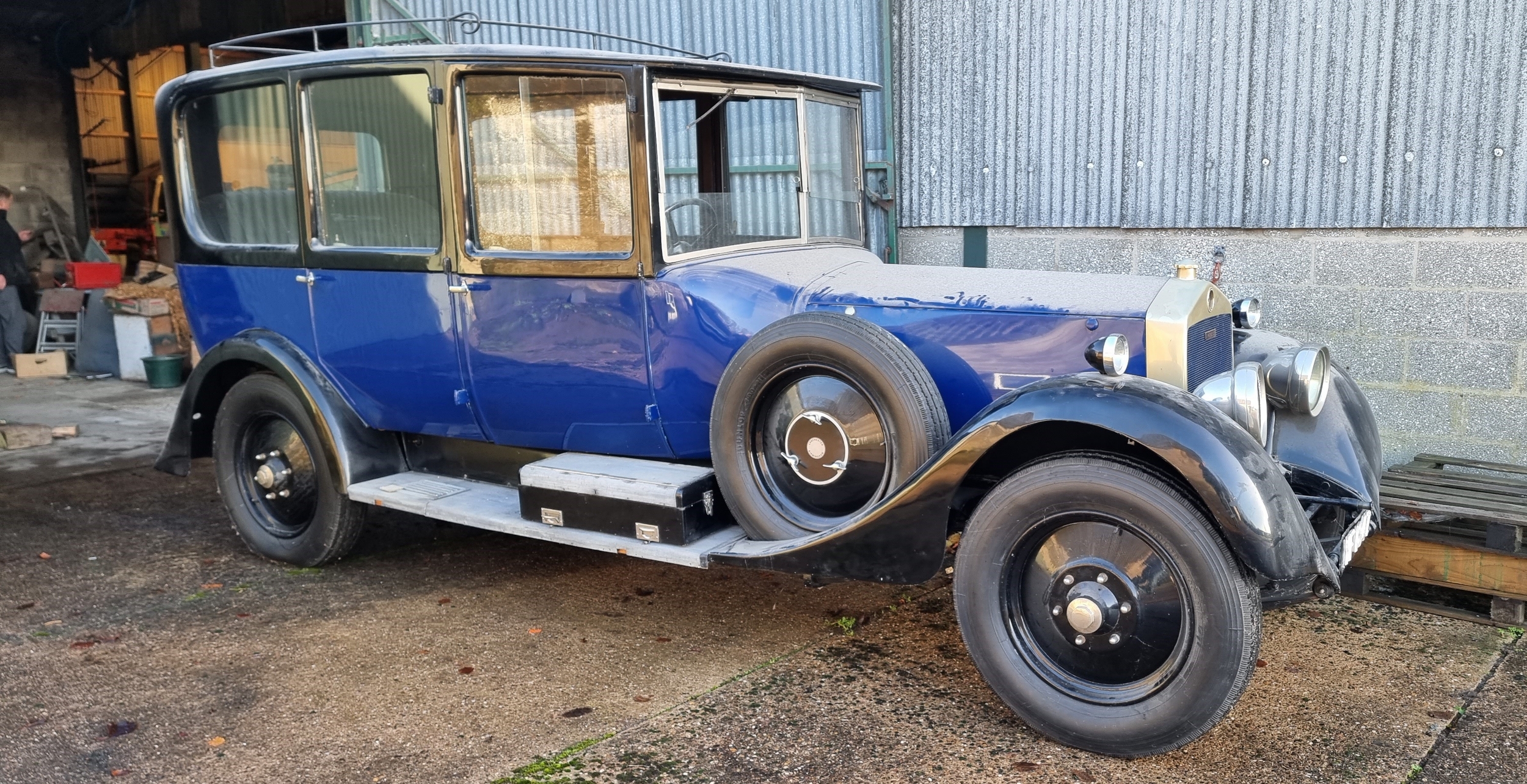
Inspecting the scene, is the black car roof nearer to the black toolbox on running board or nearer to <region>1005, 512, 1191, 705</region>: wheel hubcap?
the black toolbox on running board

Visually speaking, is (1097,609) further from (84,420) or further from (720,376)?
→ (84,420)

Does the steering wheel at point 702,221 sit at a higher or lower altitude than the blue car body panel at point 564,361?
higher

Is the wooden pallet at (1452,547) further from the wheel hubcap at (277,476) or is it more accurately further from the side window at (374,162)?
the wheel hubcap at (277,476)

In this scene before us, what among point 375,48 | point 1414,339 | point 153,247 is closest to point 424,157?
point 375,48

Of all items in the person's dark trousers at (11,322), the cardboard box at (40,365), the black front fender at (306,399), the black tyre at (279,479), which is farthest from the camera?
the person's dark trousers at (11,322)

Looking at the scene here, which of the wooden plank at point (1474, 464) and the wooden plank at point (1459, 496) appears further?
the wooden plank at point (1474, 464)

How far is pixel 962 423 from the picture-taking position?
3.65 meters

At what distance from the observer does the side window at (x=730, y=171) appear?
154 inches

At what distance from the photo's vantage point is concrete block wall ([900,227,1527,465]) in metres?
5.09

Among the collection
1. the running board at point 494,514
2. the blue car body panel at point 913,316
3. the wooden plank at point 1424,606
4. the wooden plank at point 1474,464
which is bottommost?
the wooden plank at point 1424,606

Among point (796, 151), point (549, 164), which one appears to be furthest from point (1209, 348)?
point (549, 164)

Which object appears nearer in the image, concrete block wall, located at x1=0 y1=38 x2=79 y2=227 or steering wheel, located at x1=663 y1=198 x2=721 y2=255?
steering wheel, located at x1=663 y1=198 x2=721 y2=255

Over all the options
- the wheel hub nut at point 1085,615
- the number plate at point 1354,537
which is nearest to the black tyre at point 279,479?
the wheel hub nut at point 1085,615

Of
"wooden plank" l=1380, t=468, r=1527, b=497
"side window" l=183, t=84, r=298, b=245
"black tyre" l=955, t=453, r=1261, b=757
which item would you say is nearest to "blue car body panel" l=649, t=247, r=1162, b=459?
"black tyre" l=955, t=453, r=1261, b=757
